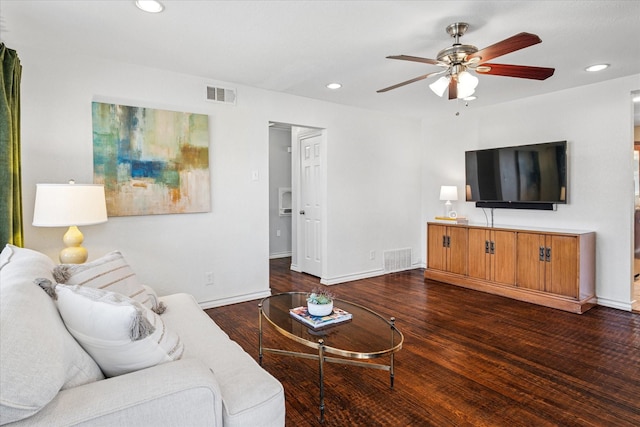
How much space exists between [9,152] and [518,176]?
16.0 feet

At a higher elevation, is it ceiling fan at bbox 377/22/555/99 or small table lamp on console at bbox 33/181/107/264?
ceiling fan at bbox 377/22/555/99

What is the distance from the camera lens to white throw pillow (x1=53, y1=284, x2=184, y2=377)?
123 cm

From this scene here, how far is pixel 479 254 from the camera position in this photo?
15.0 feet

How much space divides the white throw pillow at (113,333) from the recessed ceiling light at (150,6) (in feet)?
5.99

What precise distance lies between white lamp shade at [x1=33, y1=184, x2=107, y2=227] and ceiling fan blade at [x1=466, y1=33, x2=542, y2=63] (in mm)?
2815

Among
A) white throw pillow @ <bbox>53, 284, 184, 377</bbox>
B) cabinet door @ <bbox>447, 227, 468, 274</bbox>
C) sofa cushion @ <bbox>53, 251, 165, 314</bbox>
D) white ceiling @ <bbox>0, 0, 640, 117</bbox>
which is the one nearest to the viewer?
white throw pillow @ <bbox>53, 284, 184, 377</bbox>

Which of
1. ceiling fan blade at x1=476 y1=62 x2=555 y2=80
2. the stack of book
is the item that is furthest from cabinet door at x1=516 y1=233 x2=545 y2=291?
the stack of book

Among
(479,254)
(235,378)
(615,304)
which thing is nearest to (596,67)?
(479,254)

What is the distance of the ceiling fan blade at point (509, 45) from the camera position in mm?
2006

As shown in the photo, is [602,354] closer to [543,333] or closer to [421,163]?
[543,333]

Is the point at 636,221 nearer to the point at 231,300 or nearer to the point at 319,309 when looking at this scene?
the point at 319,309

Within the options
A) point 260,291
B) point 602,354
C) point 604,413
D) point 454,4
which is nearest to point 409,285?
point 260,291

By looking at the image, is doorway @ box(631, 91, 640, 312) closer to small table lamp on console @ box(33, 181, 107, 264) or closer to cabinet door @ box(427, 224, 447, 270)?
cabinet door @ box(427, 224, 447, 270)

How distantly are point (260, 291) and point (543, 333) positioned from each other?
2.83 m
